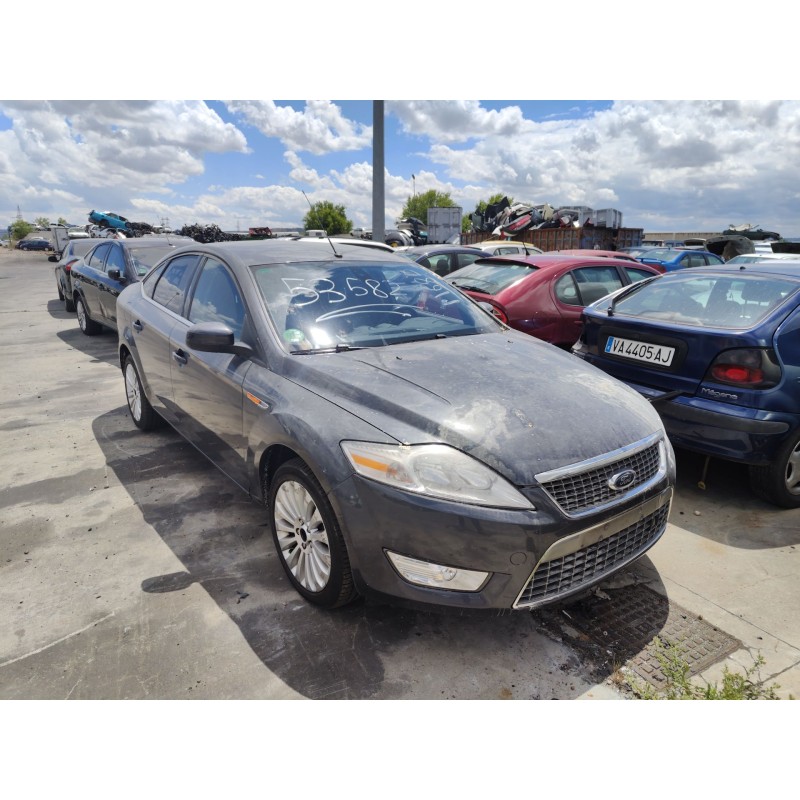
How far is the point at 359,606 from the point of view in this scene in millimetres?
2666

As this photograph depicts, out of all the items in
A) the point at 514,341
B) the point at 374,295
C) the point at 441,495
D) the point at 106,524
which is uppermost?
the point at 374,295

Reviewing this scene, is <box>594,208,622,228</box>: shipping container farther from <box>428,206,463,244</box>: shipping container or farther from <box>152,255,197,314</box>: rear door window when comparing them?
<box>152,255,197,314</box>: rear door window

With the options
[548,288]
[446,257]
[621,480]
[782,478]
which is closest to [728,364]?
[782,478]

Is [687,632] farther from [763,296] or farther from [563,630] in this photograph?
[763,296]

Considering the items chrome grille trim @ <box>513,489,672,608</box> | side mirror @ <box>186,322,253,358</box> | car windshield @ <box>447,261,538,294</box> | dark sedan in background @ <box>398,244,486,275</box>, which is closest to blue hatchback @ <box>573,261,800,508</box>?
chrome grille trim @ <box>513,489,672,608</box>

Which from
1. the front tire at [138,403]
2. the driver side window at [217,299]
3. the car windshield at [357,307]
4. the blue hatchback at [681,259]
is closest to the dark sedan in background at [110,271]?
the front tire at [138,403]

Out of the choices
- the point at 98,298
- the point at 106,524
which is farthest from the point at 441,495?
the point at 98,298

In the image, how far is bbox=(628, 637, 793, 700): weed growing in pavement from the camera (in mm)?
2188

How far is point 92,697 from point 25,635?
0.62 m

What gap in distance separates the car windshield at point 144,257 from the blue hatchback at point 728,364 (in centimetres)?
646

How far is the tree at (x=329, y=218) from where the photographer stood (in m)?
76.4

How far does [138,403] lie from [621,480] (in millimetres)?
4177

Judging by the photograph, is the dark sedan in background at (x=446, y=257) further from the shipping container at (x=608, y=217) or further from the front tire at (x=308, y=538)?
the shipping container at (x=608, y=217)

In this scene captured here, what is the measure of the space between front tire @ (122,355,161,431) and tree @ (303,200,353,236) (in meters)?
73.9
